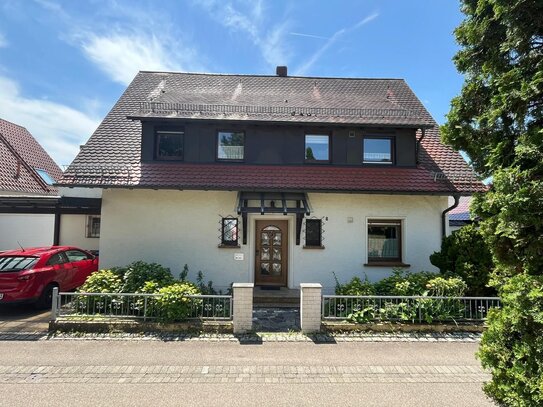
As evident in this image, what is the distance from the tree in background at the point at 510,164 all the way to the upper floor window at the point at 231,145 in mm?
7390

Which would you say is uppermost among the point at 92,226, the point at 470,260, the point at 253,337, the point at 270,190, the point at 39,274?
the point at 270,190

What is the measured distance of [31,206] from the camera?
12.8 m

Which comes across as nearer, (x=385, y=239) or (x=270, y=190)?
(x=270, y=190)

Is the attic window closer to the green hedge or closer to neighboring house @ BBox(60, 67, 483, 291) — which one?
neighboring house @ BBox(60, 67, 483, 291)

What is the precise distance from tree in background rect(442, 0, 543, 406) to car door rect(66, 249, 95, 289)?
10479 mm

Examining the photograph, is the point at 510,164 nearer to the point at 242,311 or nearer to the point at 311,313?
the point at 311,313

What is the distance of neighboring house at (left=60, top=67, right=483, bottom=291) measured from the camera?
10.5 meters

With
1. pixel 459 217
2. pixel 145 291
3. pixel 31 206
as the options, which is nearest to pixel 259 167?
pixel 145 291

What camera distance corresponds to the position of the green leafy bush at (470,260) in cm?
828

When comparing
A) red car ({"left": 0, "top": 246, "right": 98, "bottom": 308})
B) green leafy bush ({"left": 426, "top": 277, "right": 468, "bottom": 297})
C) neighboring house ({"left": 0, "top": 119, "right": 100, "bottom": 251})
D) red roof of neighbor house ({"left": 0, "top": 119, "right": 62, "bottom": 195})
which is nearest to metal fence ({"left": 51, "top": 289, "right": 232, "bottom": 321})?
red car ({"left": 0, "top": 246, "right": 98, "bottom": 308})

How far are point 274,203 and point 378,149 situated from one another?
4161mm

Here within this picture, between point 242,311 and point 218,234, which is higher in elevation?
point 218,234

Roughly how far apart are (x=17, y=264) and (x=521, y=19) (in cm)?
1136

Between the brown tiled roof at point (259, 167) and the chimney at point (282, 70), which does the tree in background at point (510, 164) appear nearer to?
the brown tiled roof at point (259, 167)
